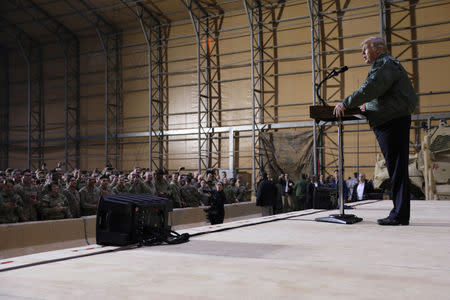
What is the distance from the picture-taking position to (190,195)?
A: 12641 mm

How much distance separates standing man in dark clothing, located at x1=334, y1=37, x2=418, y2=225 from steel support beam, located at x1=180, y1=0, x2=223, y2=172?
17.5 m

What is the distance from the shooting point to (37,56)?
85.4 feet

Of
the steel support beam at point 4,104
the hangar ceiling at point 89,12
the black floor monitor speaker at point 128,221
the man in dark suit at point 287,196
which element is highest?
the hangar ceiling at point 89,12

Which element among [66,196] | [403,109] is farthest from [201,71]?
[403,109]

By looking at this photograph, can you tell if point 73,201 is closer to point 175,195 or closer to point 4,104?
point 175,195

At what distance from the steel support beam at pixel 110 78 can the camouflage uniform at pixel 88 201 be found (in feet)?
45.5

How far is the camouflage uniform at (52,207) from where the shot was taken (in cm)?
848

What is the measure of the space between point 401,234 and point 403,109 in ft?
3.00

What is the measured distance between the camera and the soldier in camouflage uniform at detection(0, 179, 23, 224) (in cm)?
792

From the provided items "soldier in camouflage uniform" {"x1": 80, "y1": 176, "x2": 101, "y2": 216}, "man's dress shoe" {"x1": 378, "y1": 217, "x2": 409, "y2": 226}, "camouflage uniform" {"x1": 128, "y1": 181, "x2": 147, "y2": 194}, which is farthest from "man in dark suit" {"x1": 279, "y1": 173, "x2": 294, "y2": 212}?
"man's dress shoe" {"x1": 378, "y1": 217, "x2": 409, "y2": 226}

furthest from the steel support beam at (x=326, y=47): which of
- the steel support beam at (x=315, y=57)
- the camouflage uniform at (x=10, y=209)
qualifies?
the camouflage uniform at (x=10, y=209)

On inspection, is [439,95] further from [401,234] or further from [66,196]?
[401,234]

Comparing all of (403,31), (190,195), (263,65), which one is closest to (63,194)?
(190,195)

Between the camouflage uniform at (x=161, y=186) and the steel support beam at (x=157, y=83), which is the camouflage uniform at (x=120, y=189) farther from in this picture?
the steel support beam at (x=157, y=83)
